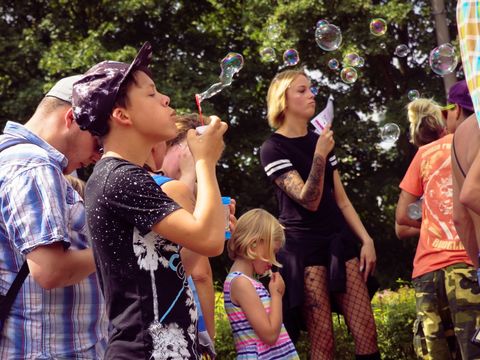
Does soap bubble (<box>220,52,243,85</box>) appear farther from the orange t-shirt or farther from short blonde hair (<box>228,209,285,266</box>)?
the orange t-shirt

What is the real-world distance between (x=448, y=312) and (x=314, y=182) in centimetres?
112

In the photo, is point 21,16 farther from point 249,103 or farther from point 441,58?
point 441,58

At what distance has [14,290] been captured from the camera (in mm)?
2787

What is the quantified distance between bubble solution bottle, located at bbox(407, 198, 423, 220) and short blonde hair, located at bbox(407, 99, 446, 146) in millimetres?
475

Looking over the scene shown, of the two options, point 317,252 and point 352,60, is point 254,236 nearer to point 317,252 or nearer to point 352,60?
point 317,252

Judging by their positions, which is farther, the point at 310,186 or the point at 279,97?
the point at 279,97

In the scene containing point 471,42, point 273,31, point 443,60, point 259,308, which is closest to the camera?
point 471,42

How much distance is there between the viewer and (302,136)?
5559mm

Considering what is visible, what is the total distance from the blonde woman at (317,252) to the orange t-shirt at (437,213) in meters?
0.42

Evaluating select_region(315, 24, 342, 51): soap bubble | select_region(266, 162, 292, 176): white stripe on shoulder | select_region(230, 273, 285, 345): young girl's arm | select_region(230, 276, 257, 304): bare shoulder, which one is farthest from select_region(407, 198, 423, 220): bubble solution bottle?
select_region(315, 24, 342, 51): soap bubble

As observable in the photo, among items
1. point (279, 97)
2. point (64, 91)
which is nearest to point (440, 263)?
point (279, 97)

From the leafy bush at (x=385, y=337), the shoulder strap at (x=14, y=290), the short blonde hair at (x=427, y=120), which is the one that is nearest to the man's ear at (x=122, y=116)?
the shoulder strap at (x=14, y=290)

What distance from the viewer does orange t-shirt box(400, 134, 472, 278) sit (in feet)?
16.1

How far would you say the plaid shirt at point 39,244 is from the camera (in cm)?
271
